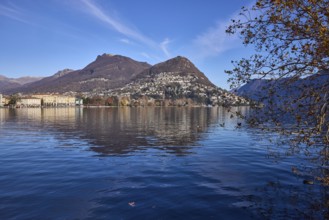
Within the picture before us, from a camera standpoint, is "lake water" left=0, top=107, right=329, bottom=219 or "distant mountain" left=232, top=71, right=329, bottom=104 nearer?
"distant mountain" left=232, top=71, right=329, bottom=104

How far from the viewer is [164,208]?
16.2 m

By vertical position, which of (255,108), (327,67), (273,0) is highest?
(273,0)

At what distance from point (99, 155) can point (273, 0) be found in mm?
24835

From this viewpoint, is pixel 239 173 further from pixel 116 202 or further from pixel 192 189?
pixel 116 202

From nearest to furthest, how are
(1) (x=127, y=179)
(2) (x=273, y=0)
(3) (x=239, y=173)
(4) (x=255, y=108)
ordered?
(2) (x=273, y=0)
(4) (x=255, y=108)
(1) (x=127, y=179)
(3) (x=239, y=173)

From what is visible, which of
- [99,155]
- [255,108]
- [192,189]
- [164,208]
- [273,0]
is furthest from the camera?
[99,155]

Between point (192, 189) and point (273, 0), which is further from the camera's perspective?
point (192, 189)

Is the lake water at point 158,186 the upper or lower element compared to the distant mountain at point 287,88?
lower

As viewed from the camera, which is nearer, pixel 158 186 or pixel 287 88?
pixel 287 88

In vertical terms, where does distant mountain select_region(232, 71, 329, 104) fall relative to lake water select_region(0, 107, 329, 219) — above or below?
above

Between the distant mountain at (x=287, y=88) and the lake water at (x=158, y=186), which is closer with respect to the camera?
the distant mountain at (x=287, y=88)

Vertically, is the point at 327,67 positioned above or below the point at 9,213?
above

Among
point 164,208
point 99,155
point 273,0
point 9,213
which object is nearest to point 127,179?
point 164,208

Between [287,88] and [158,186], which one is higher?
[287,88]
